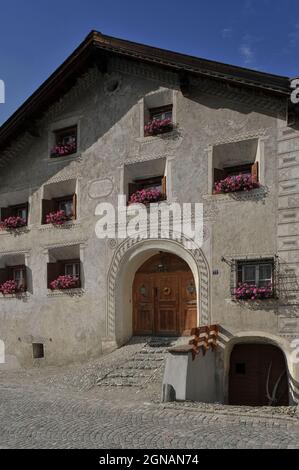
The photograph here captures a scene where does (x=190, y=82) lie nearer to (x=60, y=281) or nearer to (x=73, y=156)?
(x=73, y=156)

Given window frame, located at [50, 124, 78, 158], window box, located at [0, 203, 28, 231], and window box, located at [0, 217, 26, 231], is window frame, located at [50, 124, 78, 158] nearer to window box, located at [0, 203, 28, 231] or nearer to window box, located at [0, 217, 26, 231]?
window box, located at [0, 203, 28, 231]

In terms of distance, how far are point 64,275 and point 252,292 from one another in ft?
22.7

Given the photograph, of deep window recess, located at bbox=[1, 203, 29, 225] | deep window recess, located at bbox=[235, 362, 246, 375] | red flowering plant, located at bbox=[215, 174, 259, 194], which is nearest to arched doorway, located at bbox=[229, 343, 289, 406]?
deep window recess, located at bbox=[235, 362, 246, 375]

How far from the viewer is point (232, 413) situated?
352 inches

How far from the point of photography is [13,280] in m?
17.3

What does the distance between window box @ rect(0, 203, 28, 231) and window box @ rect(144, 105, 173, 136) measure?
560 cm

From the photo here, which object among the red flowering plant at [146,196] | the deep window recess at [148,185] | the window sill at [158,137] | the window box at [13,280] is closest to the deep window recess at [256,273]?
the red flowering plant at [146,196]

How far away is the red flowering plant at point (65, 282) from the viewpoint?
1553cm

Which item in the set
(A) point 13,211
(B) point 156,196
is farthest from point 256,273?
(A) point 13,211

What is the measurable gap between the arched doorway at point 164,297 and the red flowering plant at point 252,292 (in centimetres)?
207

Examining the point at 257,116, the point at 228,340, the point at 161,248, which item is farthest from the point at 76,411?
the point at 257,116

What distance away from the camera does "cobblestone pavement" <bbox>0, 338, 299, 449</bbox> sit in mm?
7469

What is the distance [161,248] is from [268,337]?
12.8 feet

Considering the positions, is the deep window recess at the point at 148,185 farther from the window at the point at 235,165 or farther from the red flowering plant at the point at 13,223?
the red flowering plant at the point at 13,223
